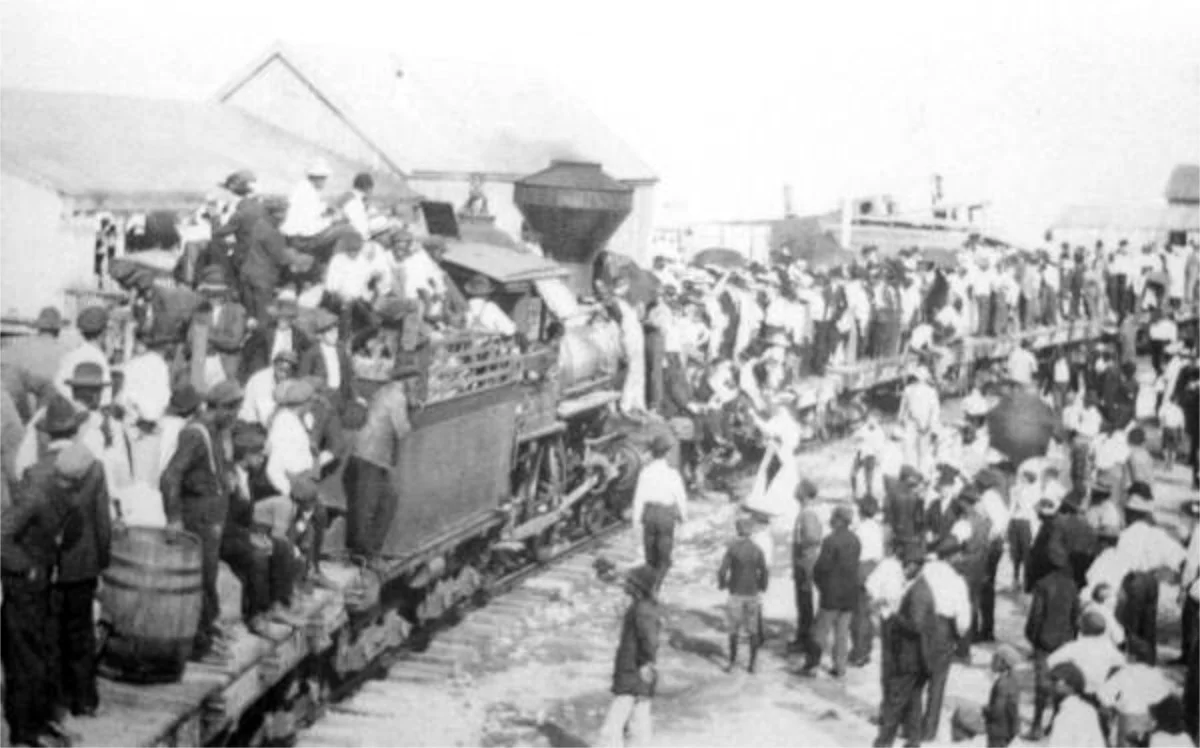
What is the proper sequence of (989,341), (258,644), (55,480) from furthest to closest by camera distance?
1. (989,341)
2. (258,644)
3. (55,480)

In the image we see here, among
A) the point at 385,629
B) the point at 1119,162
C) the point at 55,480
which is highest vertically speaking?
the point at 1119,162

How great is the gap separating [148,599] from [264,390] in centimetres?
215

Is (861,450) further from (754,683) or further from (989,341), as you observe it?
(989,341)

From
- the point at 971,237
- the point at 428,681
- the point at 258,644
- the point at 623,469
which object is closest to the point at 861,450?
the point at 623,469

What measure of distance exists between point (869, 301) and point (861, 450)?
5823 millimetres

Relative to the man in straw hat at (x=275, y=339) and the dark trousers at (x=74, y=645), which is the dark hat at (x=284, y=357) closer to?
the man in straw hat at (x=275, y=339)

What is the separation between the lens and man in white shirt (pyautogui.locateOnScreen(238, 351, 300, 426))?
8.17m

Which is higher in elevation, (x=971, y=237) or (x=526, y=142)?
(x=526, y=142)

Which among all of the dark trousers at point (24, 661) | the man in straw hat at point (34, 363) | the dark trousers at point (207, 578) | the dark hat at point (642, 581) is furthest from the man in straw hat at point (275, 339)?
the dark trousers at point (24, 661)

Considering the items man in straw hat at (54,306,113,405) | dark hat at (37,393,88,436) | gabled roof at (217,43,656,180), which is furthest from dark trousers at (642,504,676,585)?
gabled roof at (217,43,656,180)

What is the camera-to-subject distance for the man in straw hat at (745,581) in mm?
9781

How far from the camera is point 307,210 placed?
33.1 ft

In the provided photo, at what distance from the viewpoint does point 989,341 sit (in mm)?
20719

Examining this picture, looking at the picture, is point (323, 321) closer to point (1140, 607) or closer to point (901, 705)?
point (901, 705)
